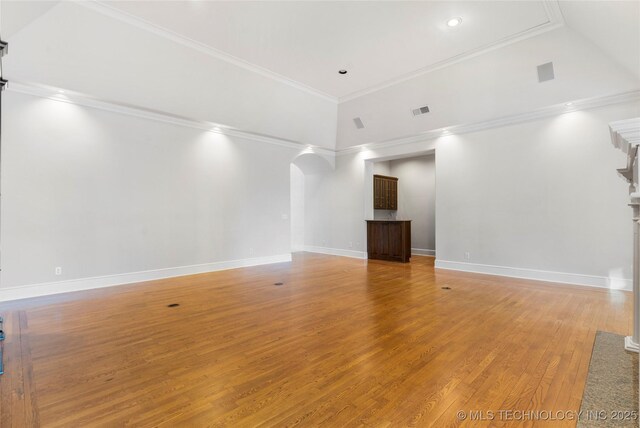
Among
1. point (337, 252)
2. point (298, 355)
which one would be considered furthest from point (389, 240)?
point (298, 355)

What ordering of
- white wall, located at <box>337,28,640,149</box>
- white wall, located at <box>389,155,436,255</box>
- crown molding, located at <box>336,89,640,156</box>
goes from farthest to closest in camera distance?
white wall, located at <box>389,155,436,255</box> < crown molding, located at <box>336,89,640,156</box> < white wall, located at <box>337,28,640,149</box>

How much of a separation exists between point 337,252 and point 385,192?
249 cm

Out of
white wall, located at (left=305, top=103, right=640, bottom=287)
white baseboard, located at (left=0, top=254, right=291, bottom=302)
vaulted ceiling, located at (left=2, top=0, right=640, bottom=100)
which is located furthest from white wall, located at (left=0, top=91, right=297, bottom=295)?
white wall, located at (left=305, top=103, right=640, bottom=287)

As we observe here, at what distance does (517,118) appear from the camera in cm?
593

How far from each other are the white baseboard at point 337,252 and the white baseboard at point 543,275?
2.32 m

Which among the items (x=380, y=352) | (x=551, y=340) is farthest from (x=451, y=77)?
(x=380, y=352)

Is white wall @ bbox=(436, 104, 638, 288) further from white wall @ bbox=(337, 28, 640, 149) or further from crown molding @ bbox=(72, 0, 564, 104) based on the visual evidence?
crown molding @ bbox=(72, 0, 564, 104)

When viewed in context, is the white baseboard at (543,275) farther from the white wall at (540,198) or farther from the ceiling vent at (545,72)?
the ceiling vent at (545,72)

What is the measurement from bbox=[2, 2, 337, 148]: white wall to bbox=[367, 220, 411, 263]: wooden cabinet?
3.72 m

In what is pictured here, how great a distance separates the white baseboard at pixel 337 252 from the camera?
879 centimetres

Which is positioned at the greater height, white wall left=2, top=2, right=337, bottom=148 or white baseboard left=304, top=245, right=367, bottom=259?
white wall left=2, top=2, right=337, bottom=148

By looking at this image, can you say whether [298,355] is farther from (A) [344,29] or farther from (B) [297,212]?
(B) [297,212]

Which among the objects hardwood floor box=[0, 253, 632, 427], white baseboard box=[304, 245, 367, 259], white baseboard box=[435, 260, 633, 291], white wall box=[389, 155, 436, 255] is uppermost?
white wall box=[389, 155, 436, 255]

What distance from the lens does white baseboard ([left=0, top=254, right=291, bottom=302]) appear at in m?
4.51
